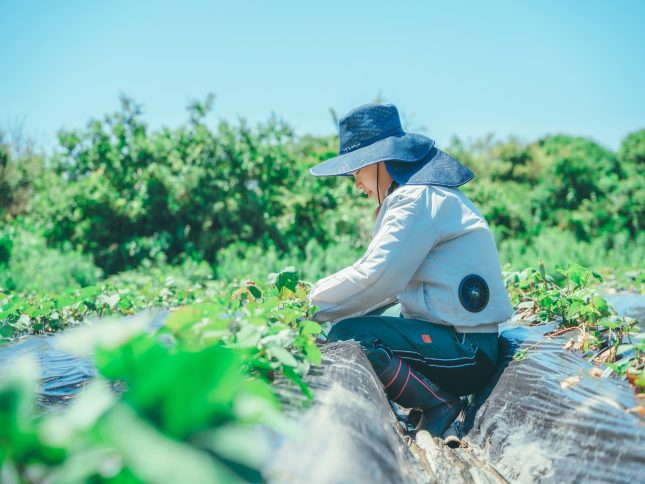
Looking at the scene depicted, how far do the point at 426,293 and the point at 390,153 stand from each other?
619 millimetres

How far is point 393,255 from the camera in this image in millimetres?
2041

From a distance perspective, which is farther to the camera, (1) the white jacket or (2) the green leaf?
(1) the white jacket

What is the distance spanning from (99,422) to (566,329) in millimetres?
2041

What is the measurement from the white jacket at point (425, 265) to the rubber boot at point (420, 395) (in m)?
0.25

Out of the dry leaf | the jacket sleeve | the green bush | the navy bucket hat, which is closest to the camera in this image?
the dry leaf

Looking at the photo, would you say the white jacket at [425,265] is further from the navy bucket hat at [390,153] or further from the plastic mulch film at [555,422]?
the plastic mulch film at [555,422]

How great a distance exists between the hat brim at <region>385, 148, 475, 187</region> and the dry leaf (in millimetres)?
878

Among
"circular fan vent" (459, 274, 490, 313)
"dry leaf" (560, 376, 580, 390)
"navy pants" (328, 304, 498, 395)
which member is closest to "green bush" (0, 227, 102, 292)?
"navy pants" (328, 304, 498, 395)

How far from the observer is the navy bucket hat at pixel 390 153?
2273 millimetres

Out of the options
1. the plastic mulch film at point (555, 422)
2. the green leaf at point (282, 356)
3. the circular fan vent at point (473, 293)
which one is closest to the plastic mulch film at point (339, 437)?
the green leaf at point (282, 356)

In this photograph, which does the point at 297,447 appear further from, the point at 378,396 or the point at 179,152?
the point at 179,152

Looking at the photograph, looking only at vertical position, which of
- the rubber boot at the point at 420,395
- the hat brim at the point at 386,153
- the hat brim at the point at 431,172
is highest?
the hat brim at the point at 386,153

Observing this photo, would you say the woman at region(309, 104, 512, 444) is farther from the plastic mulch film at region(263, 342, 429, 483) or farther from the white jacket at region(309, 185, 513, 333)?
the plastic mulch film at region(263, 342, 429, 483)

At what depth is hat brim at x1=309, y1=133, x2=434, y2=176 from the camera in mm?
2314
